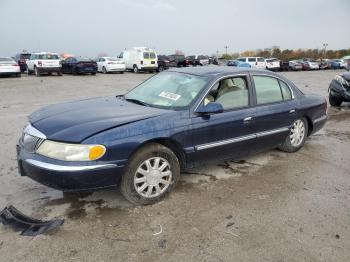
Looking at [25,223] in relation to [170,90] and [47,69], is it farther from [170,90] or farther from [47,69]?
[47,69]

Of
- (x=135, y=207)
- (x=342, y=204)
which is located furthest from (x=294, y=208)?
(x=135, y=207)

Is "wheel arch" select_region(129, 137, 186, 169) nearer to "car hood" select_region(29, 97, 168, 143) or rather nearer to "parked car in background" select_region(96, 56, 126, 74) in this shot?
"car hood" select_region(29, 97, 168, 143)

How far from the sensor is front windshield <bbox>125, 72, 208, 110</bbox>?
13.6 ft

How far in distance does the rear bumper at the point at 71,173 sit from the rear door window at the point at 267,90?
7.85ft

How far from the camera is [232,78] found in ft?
15.0

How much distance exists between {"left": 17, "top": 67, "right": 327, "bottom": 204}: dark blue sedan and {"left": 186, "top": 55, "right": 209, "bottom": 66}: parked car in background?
101 feet

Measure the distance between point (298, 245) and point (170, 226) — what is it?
120 cm

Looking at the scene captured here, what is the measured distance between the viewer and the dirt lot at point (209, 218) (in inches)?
114

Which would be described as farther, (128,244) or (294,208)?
(294,208)

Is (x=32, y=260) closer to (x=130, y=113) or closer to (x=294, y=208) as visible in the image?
(x=130, y=113)

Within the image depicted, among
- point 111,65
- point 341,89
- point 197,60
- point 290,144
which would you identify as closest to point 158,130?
point 290,144

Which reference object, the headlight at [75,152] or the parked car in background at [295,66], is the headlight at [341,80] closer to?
the headlight at [75,152]

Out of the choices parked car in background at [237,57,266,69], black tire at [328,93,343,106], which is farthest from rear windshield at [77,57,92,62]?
black tire at [328,93,343,106]

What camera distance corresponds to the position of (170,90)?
14.5 ft
